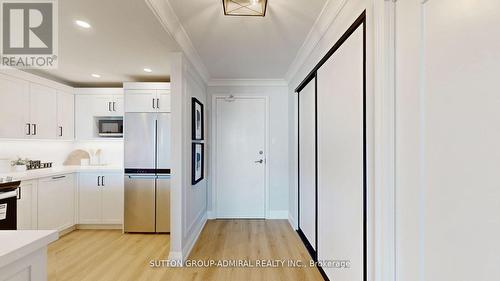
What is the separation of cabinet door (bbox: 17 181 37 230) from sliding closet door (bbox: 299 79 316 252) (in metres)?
3.33

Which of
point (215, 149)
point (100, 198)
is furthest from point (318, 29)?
point (100, 198)

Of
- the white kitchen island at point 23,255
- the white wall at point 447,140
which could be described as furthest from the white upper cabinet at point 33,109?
the white wall at point 447,140

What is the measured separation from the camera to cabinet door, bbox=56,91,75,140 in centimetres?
352

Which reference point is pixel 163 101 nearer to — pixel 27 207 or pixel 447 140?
pixel 27 207

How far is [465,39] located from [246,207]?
375cm

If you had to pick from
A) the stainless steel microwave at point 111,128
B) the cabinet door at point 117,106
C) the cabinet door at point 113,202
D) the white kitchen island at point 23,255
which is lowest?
the cabinet door at point 113,202

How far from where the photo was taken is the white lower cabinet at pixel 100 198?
3492 millimetres

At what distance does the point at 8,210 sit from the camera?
227 centimetres

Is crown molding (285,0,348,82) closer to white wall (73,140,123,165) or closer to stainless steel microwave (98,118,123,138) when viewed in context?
stainless steel microwave (98,118,123,138)

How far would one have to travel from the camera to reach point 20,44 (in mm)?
2277

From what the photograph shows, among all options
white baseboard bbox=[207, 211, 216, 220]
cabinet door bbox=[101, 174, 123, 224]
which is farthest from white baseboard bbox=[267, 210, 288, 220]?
cabinet door bbox=[101, 174, 123, 224]

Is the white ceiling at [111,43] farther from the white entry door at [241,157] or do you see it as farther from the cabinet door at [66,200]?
the cabinet door at [66,200]

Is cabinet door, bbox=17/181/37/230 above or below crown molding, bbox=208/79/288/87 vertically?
below

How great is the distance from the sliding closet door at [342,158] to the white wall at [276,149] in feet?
5.65
